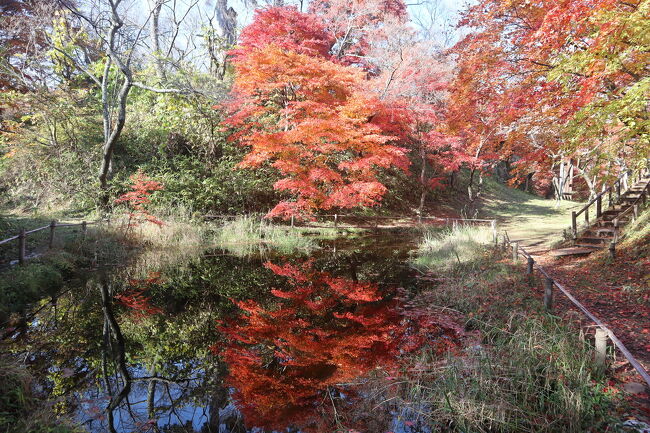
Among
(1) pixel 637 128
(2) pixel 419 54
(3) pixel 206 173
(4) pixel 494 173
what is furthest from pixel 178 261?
(4) pixel 494 173

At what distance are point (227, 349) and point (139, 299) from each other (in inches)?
117

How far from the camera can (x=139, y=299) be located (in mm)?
7145

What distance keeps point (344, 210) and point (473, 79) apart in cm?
990

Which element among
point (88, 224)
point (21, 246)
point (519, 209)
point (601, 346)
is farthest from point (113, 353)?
point (519, 209)

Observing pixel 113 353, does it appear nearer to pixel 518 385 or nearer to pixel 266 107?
pixel 518 385

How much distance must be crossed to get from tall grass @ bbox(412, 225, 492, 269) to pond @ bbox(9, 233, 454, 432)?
1496mm

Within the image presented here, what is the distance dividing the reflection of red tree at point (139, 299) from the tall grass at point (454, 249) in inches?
258

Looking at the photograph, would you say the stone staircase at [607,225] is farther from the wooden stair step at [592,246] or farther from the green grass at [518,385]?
the green grass at [518,385]

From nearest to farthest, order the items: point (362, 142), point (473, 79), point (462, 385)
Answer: point (462, 385) → point (473, 79) → point (362, 142)

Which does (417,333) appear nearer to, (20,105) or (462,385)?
(462,385)

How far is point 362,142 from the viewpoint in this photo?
14000 millimetres

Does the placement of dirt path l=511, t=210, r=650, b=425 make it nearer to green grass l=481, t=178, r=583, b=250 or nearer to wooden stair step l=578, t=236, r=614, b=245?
wooden stair step l=578, t=236, r=614, b=245

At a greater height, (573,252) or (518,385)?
(573,252)

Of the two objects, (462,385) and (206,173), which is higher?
(206,173)
